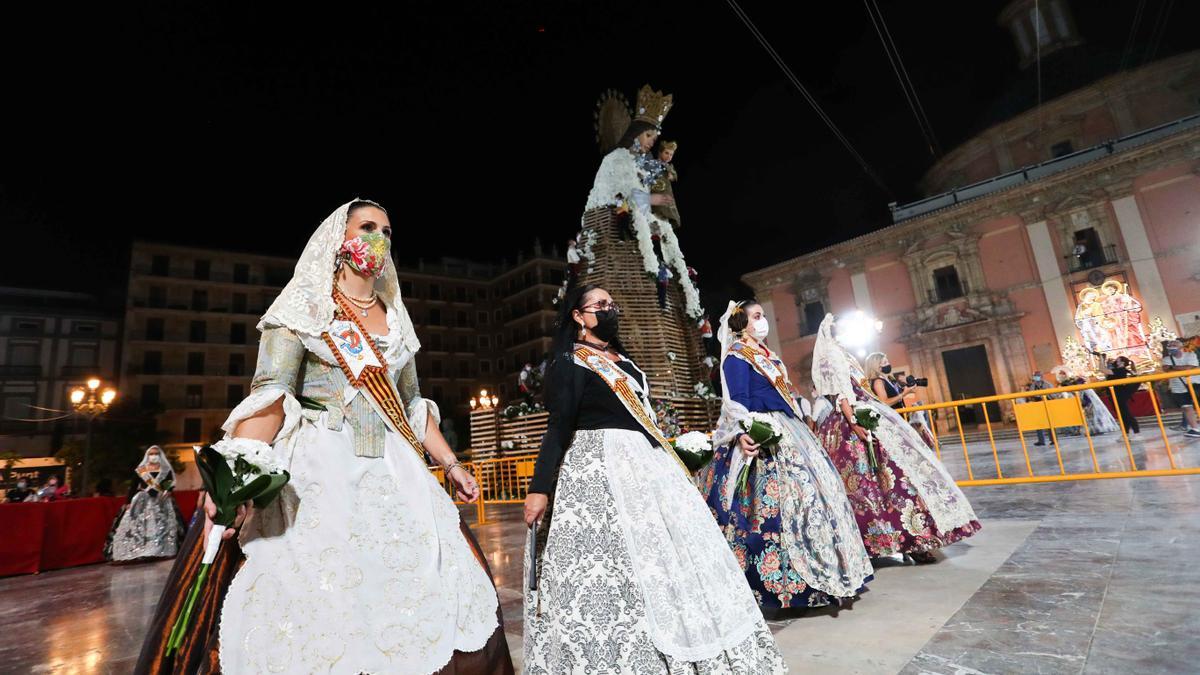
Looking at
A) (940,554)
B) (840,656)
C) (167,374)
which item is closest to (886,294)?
(940,554)

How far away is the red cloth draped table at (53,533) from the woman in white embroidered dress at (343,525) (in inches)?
324

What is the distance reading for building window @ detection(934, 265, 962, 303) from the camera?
Answer: 23.9 metres

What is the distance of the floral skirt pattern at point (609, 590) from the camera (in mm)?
1792

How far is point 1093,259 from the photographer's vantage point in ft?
68.6

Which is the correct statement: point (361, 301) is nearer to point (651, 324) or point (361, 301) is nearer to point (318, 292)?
point (318, 292)

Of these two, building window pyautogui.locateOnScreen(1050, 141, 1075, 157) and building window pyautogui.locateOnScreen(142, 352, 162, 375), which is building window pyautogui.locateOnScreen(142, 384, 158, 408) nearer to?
building window pyautogui.locateOnScreen(142, 352, 162, 375)

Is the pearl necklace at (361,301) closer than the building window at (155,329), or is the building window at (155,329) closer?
the pearl necklace at (361,301)

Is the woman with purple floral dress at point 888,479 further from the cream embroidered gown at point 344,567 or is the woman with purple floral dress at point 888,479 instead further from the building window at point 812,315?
the building window at point 812,315

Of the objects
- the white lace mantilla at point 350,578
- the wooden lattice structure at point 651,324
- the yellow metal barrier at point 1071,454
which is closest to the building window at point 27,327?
the wooden lattice structure at point 651,324

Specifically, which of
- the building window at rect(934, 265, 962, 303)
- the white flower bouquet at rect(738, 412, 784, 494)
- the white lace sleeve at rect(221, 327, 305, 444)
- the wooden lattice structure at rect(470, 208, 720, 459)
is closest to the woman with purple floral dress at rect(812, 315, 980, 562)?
the white flower bouquet at rect(738, 412, 784, 494)

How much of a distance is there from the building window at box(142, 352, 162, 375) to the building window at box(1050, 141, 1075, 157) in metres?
52.1

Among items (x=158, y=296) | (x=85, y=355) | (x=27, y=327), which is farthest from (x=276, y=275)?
(x=27, y=327)

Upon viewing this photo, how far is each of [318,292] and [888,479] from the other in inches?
153

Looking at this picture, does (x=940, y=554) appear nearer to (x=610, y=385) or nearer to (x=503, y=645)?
(x=610, y=385)
